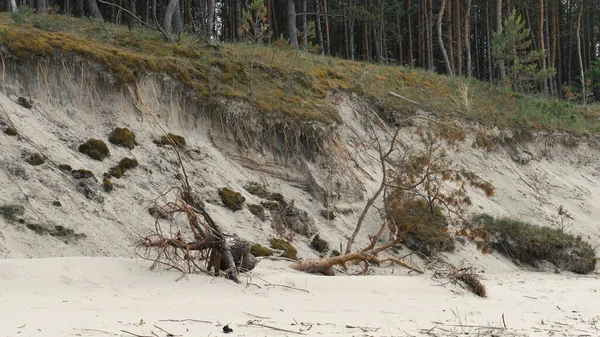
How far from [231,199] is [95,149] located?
2.43 metres

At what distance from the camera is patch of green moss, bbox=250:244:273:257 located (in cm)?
957

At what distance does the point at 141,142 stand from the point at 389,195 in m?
4.87

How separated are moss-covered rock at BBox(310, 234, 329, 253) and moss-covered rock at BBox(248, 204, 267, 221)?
0.97 m

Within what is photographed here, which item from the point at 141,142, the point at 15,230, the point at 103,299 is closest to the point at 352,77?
the point at 141,142

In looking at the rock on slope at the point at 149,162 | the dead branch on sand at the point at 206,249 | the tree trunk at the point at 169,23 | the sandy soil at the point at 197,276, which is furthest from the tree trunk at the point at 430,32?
the dead branch on sand at the point at 206,249

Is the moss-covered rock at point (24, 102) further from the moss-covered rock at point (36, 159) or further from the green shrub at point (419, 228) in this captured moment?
the green shrub at point (419, 228)

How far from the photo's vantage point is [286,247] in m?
10.2

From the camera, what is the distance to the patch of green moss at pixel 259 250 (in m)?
9.57

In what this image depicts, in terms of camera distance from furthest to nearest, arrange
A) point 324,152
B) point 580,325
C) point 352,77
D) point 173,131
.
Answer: point 352,77 → point 324,152 → point 173,131 → point 580,325

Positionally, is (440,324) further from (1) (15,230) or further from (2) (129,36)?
(2) (129,36)

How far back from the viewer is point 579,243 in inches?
517

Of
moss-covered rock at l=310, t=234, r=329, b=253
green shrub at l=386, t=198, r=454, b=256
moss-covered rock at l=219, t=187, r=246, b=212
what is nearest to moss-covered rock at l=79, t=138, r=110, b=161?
moss-covered rock at l=219, t=187, r=246, b=212

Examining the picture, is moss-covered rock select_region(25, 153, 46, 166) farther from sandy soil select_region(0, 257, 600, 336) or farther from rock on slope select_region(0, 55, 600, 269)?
sandy soil select_region(0, 257, 600, 336)

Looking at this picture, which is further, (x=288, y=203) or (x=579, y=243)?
(x=579, y=243)
